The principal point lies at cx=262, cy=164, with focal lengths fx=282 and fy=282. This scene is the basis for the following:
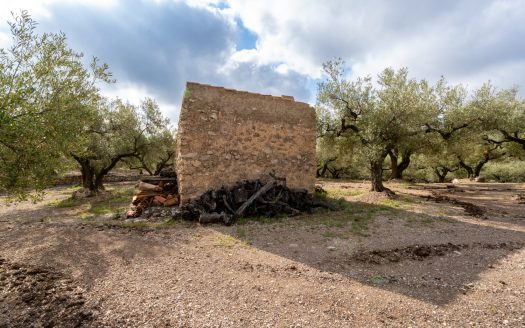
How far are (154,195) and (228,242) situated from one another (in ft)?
17.1

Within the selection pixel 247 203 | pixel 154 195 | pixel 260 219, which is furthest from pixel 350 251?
pixel 154 195

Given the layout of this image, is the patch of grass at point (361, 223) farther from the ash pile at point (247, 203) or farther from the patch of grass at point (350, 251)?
the ash pile at point (247, 203)

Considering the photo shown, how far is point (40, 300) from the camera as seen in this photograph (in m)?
4.20

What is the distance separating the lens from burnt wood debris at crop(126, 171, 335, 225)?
9.52m

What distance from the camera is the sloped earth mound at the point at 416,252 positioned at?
6.00 meters

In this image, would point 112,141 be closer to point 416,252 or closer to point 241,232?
point 241,232

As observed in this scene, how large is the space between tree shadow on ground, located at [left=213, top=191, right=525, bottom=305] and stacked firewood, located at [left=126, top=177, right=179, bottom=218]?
323 centimetres

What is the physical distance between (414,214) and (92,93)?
477 inches

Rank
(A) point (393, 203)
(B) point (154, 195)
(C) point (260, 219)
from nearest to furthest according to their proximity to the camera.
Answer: (C) point (260, 219) → (B) point (154, 195) → (A) point (393, 203)

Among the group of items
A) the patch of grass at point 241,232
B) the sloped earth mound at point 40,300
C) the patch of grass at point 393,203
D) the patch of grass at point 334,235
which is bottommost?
the sloped earth mound at point 40,300

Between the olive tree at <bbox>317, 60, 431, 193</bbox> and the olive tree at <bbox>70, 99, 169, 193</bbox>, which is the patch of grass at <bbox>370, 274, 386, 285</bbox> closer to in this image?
the olive tree at <bbox>317, 60, 431, 193</bbox>

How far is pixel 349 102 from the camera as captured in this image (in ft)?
50.9

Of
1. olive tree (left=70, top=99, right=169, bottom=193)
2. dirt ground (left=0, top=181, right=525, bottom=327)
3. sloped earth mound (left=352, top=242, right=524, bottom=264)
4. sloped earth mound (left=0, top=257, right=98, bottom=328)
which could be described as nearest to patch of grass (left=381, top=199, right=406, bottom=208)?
dirt ground (left=0, top=181, right=525, bottom=327)

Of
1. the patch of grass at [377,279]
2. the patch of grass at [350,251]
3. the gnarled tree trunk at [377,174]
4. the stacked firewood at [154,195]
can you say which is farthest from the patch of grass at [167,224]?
the gnarled tree trunk at [377,174]
